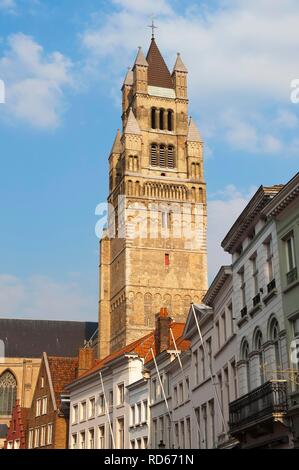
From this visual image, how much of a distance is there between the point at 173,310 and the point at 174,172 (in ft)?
62.6

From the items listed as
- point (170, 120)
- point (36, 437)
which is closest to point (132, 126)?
point (170, 120)

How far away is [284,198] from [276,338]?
15.3 ft

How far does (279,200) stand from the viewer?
24.2 meters

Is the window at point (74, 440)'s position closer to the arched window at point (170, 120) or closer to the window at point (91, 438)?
the window at point (91, 438)

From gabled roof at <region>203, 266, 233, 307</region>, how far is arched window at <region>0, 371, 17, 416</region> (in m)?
63.7

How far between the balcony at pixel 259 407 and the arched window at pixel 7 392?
6972 centimetres

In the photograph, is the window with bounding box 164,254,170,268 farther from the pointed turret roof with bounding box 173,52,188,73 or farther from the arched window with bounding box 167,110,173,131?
the pointed turret roof with bounding box 173,52,188,73

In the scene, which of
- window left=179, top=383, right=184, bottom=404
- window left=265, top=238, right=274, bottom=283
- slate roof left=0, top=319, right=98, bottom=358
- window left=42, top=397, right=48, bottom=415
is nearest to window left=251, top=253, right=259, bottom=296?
window left=265, top=238, right=274, bottom=283

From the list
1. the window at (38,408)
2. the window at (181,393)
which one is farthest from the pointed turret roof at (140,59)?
the window at (181,393)

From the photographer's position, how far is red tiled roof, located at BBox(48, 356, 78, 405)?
60.7m

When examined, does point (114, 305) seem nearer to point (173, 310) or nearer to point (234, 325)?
point (173, 310)

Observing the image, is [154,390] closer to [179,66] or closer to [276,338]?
[276,338]

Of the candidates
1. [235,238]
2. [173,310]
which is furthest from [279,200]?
[173,310]

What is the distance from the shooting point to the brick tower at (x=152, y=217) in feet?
282
